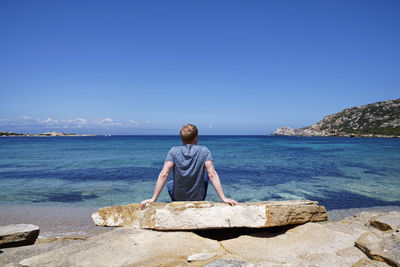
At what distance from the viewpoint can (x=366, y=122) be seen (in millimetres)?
93688

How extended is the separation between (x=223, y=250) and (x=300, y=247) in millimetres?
1184

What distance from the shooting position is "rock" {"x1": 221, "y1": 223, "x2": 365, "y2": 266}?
3.20 meters

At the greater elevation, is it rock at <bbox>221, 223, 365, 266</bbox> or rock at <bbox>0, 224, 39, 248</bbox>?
rock at <bbox>221, 223, 365, 266</bbox>

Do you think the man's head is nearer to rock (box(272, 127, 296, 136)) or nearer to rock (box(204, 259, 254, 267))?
rock (box(204, 259, 254, 267))

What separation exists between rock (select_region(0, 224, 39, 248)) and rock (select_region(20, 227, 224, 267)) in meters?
1.35

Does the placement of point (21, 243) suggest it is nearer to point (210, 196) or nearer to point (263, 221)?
point (263, 221)

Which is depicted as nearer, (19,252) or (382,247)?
(382,247)

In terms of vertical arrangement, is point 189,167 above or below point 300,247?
above

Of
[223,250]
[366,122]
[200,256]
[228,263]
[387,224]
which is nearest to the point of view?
[228,263]

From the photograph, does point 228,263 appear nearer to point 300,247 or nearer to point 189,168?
point 300,247

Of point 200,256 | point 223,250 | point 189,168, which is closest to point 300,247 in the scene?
point 223,250

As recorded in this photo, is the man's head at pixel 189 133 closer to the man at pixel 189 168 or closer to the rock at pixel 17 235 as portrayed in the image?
the man at pixel 189 168

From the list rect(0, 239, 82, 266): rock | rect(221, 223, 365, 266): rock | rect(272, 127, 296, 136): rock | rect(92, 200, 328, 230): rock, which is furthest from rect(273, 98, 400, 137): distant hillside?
rect(0, 239, 82, 266): rock

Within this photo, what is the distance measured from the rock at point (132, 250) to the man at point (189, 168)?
0.67 m
